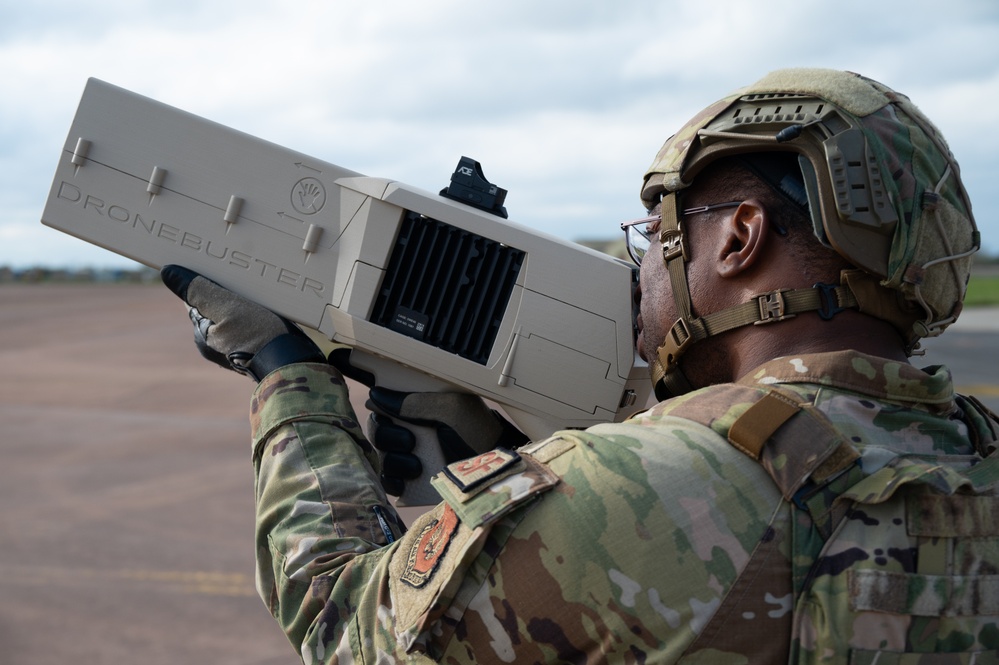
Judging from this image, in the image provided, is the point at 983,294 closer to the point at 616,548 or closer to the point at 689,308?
the point at 689,308

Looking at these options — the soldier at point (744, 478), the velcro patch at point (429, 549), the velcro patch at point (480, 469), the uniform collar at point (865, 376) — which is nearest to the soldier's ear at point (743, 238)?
the soldier at point (744, 478)

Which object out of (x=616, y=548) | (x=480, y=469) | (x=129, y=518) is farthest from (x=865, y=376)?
(x=129, y=518)

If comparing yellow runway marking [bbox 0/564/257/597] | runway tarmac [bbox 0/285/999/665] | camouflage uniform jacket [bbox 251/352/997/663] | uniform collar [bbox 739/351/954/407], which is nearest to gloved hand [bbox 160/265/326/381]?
camouflage uniform jacket [bbox 251/352/997/663]

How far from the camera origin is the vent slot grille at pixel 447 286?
7.39 feet

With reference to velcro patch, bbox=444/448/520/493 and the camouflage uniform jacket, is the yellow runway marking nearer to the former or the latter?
the camouflage uniform jacket

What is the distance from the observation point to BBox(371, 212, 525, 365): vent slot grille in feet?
7.39

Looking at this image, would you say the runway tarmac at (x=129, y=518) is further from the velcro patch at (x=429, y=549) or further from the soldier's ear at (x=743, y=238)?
the soldier's ear at (x=743, y=238)

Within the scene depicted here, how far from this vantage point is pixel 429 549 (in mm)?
1438

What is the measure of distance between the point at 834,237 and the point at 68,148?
77.0 inches

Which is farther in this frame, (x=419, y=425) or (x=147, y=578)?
(x=147, y=578)

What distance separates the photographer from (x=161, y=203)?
240 cm

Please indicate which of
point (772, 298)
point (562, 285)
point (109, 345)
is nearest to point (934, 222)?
point (772, 298)

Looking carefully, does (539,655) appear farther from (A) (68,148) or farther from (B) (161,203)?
(A) (68,148)

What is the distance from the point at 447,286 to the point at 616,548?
41.6 inches
